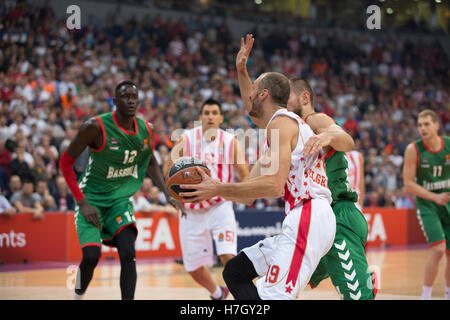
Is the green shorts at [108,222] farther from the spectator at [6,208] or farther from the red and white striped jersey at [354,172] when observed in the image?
the spectator at [6,208]

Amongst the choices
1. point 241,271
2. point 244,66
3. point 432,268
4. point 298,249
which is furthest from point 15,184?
point 298,249

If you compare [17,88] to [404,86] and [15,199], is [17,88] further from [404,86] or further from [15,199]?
[404,86]

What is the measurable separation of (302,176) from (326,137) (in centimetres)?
37

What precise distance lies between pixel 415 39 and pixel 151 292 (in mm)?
23131

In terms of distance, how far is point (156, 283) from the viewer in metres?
8.81

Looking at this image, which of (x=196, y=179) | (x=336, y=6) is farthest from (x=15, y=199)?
(x=336, y=6)

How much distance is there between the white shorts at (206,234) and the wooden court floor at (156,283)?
0.71 m

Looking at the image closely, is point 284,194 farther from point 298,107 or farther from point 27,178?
point 27,178

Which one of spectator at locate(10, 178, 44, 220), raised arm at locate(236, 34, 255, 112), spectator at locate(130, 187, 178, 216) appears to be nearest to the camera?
raised arm at locate(236, 34, 255, 112)

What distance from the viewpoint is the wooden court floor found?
7.59 metres

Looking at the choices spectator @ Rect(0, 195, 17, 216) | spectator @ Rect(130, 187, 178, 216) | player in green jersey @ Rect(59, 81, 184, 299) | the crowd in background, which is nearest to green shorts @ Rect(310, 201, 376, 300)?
player in green jersey @ Rect(59, 81, 184, 299)

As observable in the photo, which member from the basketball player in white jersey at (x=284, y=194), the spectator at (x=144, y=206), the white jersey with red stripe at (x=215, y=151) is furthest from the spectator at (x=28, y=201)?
the basketball player in white jersey at (x=284, y=194)

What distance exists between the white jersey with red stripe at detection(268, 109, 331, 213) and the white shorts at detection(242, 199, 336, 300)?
66mm

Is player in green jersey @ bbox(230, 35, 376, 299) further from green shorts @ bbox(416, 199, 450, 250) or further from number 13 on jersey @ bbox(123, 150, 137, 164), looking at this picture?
green shorts @ bbox(416, 199, 450, 250)
